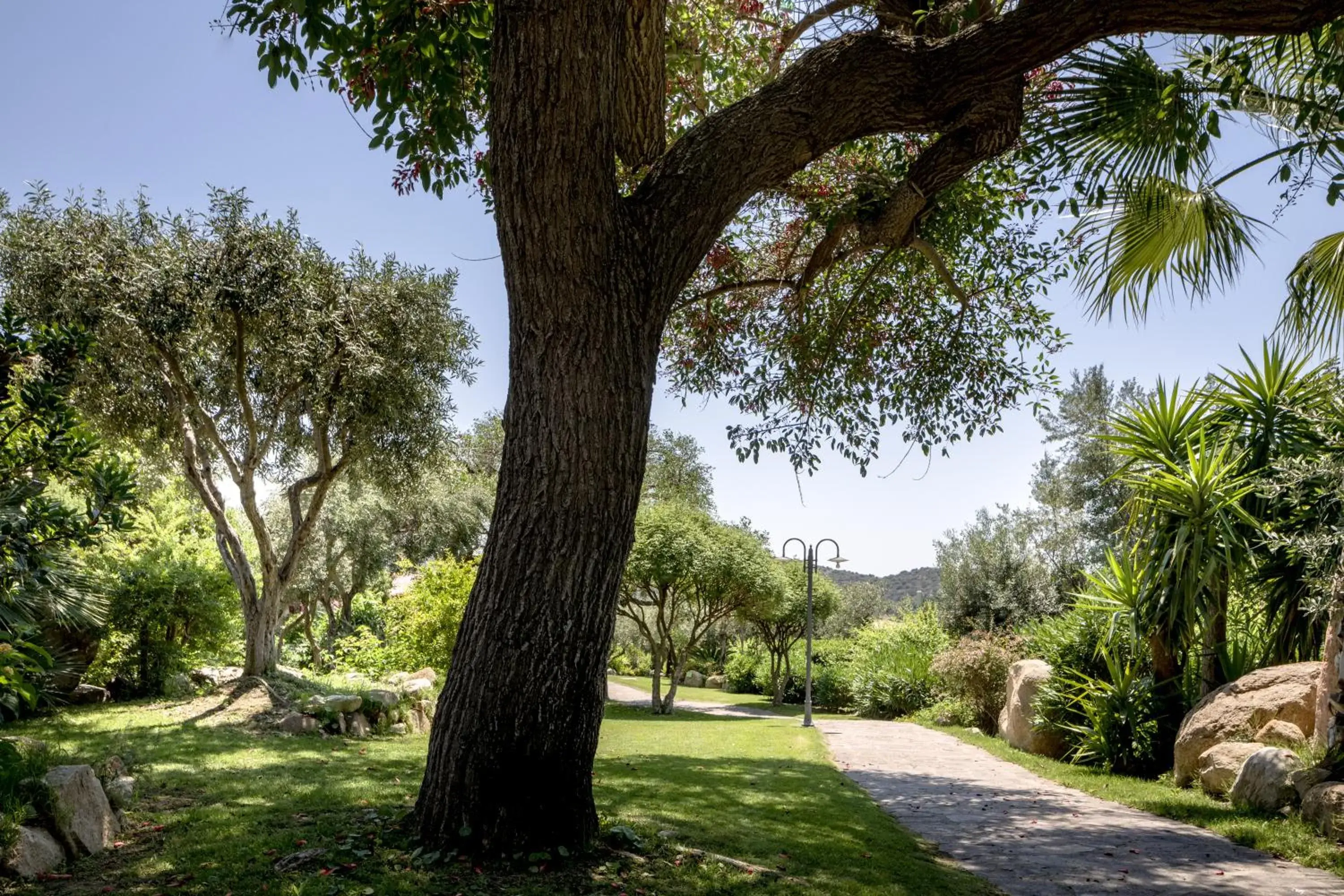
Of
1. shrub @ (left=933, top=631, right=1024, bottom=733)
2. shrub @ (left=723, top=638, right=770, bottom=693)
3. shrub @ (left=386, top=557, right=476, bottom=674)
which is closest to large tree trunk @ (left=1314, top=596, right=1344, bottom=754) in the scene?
shrub @ (left=933, top=631, right=1024, bottom=733)

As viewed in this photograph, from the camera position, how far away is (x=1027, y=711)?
12.0 meters

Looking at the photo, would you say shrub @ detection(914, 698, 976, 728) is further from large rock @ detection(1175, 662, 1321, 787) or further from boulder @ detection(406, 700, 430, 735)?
boulder @ detection(406, 700, 430, 735)

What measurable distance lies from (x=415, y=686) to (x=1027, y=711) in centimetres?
918

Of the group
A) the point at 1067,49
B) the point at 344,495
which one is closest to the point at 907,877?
the point at 1067,49

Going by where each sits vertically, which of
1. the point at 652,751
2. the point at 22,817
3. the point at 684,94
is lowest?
the point at 652,751

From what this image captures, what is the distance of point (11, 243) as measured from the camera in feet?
35.0

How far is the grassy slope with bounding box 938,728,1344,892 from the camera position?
19.1 ft

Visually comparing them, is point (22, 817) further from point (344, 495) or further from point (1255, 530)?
point (344, 495)

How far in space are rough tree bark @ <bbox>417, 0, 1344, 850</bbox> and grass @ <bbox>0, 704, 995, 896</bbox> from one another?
0.35 m

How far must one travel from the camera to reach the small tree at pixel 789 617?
85.3 feet

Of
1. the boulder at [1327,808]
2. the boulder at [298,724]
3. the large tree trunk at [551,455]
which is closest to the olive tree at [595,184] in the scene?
the large tree trunk at [551,455]

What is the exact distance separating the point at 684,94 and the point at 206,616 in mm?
10989

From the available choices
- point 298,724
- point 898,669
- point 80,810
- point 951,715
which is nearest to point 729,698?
point 898,669

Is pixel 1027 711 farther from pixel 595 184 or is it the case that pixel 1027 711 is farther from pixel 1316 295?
pixel 595 184
